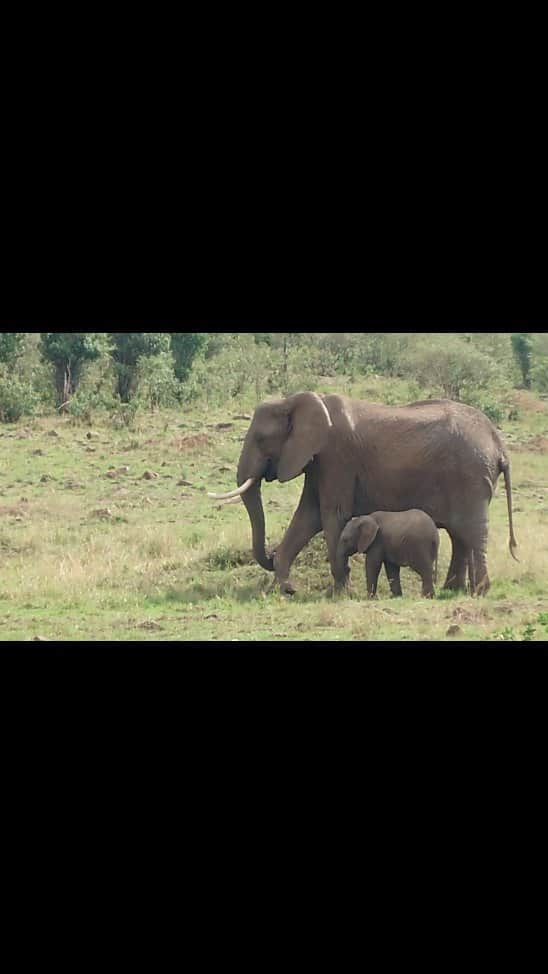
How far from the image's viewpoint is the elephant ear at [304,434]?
50.8ft

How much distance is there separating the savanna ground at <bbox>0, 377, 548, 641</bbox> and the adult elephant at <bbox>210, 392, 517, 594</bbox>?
0.47 meters

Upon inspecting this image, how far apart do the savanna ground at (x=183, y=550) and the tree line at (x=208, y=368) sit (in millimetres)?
718

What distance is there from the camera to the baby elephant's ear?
15.0 metres

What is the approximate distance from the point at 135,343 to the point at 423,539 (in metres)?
10.1

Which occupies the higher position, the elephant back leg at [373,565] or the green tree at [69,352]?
the green tree at [69,352]

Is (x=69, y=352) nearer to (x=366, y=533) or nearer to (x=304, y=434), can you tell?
(x=304, y=434)

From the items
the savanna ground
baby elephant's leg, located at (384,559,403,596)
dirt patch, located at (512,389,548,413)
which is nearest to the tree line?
dirt patch, located at (512,389,548,413)

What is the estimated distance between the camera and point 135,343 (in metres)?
24.1

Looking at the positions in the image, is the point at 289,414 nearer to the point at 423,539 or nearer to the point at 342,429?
the point at 342,429

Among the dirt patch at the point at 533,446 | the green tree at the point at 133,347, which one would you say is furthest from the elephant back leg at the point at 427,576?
the green tree at the point at 133,347

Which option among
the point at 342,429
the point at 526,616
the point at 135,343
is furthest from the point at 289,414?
the point at 135,343

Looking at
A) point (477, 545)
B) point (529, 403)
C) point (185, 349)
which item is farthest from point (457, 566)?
point (185, 349)

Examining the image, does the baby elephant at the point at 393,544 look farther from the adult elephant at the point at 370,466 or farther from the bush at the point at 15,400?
the bush at the point at 15,400

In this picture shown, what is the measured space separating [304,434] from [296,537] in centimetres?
97
